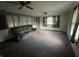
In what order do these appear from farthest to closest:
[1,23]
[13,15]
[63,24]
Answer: [63,24], [13,15], [1,23]

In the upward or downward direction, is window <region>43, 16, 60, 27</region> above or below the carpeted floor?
above

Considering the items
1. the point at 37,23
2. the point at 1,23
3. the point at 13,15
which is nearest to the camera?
the point at 1,23

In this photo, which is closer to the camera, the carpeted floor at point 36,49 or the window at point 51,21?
the carpeted floor at point 36,49

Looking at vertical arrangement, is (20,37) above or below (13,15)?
below

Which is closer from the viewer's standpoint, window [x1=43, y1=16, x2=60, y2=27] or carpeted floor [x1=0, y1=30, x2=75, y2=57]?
carpeted floor [x1=0, y1=30, x2=75, y2=57]

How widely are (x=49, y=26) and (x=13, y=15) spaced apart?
4875 mm

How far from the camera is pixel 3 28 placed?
4215mm

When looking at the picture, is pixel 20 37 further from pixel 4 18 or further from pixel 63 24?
pixel 63 24

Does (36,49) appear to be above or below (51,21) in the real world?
below

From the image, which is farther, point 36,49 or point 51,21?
point 51,21

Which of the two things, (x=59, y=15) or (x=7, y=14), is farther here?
(x=59, y=15)

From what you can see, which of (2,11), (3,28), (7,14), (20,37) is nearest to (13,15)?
(7,14)

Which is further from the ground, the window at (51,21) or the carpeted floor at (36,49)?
the window at (51,21)

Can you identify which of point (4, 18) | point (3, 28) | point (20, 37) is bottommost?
point (20, 37)
